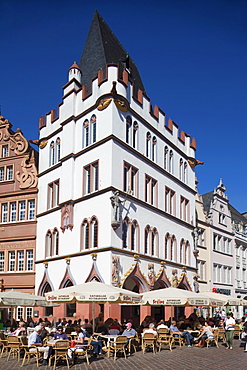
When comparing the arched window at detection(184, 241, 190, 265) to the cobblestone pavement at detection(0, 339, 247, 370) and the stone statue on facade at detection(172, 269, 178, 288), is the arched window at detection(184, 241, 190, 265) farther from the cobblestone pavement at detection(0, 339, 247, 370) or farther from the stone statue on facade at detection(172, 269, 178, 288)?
the cobblestone pavement at detection(0, 339, 247, 370)

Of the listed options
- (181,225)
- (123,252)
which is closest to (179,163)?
(181,225)

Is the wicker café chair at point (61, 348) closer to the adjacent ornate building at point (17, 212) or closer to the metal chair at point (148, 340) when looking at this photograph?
the metal chair at point (148, 340)

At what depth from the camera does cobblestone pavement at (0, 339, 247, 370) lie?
1577 cm

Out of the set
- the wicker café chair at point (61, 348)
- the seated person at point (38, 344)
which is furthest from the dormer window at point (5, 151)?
the wicker café chair at point (61, 348)

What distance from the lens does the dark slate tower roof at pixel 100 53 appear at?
34.4 metres

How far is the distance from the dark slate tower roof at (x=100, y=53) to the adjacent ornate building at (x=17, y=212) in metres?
7.94

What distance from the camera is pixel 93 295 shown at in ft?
64.2

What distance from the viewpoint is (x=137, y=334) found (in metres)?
21.3

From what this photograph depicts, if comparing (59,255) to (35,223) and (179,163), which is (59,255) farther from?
(179,163)

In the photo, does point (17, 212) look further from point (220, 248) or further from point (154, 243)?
point (220, 248)

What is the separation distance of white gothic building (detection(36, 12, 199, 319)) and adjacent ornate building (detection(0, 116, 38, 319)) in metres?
1.09

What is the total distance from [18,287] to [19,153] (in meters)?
10.9

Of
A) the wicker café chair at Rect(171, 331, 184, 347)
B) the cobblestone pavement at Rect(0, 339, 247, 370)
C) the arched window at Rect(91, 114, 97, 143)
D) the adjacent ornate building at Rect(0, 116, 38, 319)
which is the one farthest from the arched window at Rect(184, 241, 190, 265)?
the cobblestone pavement at Rect(0, 339, 247, 370)

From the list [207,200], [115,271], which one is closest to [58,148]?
[115,271]
